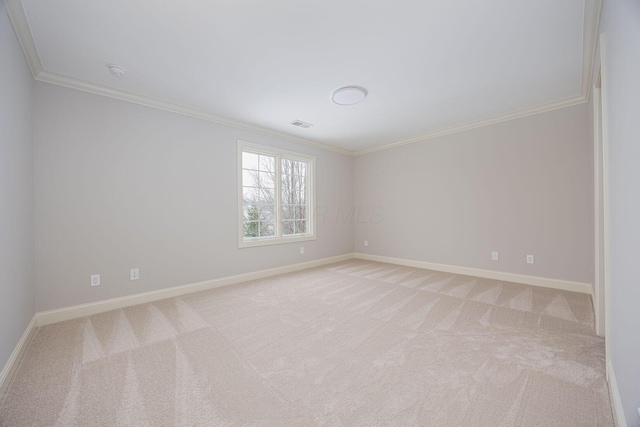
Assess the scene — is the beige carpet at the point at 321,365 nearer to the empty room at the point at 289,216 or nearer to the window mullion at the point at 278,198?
the empty room at the point at 289,216

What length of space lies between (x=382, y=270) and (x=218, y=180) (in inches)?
124

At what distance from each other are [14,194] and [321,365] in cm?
264

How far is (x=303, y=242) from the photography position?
505 centimetres

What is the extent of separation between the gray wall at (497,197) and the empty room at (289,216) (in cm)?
3

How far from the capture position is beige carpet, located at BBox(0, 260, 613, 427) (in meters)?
1.42

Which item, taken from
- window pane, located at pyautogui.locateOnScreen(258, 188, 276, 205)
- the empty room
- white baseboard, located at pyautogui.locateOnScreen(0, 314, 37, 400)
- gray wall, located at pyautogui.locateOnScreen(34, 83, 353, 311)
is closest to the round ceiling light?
the empty room

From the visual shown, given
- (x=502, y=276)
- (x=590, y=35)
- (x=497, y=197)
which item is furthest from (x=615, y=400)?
(x=497, y=197)

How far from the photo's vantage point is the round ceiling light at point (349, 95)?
118 inches

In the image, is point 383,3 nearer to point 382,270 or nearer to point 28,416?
point 28,416

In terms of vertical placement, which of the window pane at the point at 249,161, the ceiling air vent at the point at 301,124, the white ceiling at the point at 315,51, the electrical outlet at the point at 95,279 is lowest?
the electrical outlet at the point at 95,279

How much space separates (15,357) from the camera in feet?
6.16

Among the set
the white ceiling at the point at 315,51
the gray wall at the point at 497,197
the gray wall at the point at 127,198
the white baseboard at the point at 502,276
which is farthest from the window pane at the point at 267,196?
the white baseboard at the point at 502,276

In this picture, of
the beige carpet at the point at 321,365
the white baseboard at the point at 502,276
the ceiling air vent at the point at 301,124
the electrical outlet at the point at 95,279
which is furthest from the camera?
the ceiling air vent at the point at 301,124

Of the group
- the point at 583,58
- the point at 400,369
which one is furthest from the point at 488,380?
the point at 583,58
